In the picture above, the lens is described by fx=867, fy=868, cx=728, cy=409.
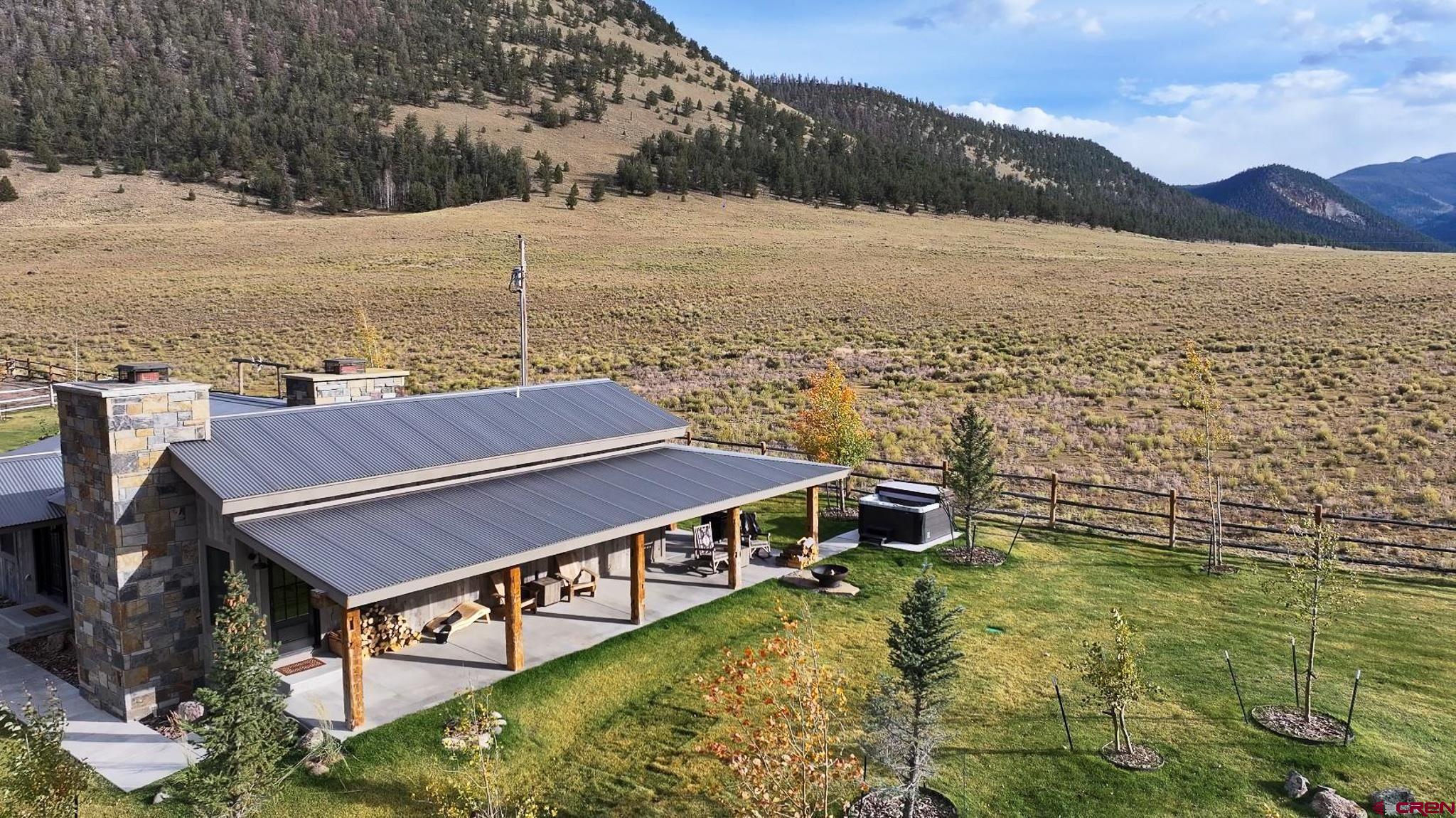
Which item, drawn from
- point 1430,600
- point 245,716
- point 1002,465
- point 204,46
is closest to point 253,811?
point 245,716

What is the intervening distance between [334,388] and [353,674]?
782 cm

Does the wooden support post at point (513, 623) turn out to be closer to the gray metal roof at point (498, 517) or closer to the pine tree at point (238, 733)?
the gray metal roof at point (498, 517)

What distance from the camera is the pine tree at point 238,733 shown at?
25.3 ft

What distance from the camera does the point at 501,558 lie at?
1138 cm

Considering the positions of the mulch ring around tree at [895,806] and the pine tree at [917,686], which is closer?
the pine tree at [917,686]

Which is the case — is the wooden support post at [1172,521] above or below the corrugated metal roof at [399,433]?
below

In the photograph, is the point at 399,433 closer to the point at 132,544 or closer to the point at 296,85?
the point at 132,544

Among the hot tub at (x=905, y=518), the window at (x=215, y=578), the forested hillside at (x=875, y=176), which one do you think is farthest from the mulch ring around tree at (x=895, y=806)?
the forested hillside at (x=875, y=176)

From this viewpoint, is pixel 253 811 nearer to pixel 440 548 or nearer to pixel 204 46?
pixel 440 548

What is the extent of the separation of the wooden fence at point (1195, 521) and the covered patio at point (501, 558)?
6.13 metres

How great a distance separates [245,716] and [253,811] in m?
0.95

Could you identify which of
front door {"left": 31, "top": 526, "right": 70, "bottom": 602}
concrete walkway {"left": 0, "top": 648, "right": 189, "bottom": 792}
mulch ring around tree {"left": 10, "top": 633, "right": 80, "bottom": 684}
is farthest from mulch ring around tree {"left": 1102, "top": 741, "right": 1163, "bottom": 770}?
front door {"left": 31, "top": 526, "right": 70, "bottom": 602}

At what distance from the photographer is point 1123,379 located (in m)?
39.0

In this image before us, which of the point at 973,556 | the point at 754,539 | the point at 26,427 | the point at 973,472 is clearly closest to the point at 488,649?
the point at 754,539
